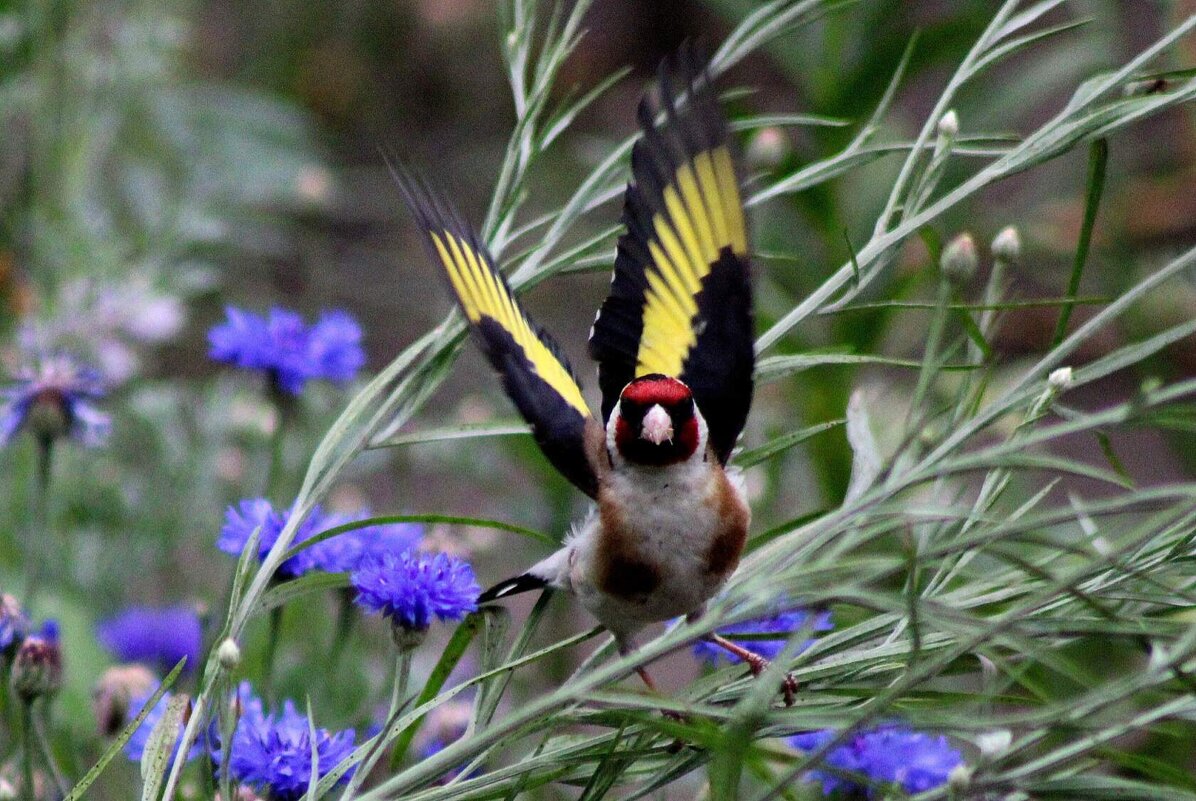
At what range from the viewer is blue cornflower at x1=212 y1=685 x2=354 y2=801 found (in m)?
0.62

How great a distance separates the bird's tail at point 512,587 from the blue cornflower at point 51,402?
0.39 m

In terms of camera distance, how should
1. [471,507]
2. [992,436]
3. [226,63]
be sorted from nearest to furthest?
[992,436] → [471,507] → [226,63]

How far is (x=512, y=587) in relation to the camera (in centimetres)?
72

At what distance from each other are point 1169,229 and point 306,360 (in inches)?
79.1

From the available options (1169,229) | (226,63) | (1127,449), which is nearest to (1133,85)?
(1127,449)

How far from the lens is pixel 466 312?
68 centimetres

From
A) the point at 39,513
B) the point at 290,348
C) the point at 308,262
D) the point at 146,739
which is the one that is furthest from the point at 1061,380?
the point at 308,262

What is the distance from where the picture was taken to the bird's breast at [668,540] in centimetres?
70

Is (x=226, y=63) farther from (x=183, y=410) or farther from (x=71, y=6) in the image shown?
(x=183, y=410)

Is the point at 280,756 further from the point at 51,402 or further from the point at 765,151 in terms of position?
the point at 765,151

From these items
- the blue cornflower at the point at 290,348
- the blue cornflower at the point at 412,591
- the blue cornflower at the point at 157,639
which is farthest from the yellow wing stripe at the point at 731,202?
the blue cornflower at the point at 157,639

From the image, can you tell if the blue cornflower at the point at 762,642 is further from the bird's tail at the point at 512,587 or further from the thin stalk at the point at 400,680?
the thin stalk at the point at 400,680

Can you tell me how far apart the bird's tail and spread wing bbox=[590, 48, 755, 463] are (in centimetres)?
11

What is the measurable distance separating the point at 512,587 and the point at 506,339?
0.39 feet
